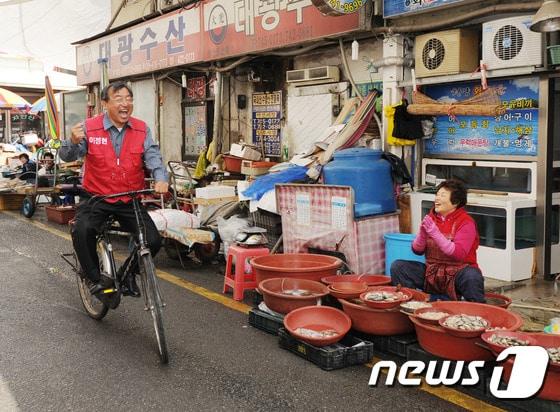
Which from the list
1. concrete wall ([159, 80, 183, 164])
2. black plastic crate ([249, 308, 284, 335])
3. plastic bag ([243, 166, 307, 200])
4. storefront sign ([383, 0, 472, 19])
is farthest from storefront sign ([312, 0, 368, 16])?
concrete wall ([159, 80, 183, 164])

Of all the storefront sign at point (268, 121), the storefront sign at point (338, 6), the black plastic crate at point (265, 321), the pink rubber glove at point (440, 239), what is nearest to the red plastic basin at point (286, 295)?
the black plastic crate at point (265, 321)

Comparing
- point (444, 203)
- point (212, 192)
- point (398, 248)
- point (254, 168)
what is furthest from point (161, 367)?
point (254, 168)

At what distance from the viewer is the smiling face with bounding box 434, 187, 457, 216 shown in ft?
17.8

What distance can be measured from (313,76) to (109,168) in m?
5.62

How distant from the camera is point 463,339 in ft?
14.4

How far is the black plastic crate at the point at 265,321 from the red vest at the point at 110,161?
169 centimetres

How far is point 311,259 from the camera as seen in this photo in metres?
6.80

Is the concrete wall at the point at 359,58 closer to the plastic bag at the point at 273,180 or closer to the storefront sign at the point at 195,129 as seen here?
the plastic bag at the point at 273,180

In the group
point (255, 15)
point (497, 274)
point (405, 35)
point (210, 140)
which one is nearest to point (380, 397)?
point (497, 274)

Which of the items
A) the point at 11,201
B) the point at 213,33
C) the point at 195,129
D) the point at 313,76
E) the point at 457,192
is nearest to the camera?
the point at 457,192

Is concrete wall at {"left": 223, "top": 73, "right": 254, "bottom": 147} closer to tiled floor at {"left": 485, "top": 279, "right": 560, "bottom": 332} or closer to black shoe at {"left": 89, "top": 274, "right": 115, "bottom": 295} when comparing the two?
tiled floor at {"left": 485, "top": 279, "right": 560, "bottom": 332}

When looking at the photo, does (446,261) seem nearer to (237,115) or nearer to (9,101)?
(237,115)

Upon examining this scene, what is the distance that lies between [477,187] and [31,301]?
235 inches

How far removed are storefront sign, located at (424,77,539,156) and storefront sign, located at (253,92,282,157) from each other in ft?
13.1
